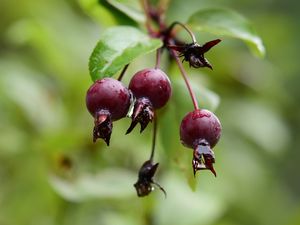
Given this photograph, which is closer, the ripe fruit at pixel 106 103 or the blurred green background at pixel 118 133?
the ripe fruit at pixel 106 103

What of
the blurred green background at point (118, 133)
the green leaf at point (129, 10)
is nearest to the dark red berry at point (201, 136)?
the blurred green background at point (118, 133)

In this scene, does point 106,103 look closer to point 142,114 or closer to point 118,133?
point 142,114

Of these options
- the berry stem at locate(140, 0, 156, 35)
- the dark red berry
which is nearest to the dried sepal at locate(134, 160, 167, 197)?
the dark red berry

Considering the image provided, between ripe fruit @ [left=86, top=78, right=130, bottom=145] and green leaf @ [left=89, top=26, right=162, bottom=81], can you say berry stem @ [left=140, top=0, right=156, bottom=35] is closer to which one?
green leaf @ [left=89, top=26, right=162, bottom=81]

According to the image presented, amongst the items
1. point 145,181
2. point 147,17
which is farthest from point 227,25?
point 145,181

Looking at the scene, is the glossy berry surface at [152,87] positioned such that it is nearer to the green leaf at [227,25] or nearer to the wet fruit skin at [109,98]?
→ the wet fruit skin at [109,98]

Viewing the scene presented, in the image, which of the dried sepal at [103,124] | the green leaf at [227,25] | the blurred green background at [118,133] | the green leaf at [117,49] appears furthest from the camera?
the blurred green background at [118,133]
